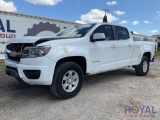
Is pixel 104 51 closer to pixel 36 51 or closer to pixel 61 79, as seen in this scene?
pixel 61 79

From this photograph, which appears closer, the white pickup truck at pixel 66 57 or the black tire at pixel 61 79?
the white pickup truck at pixel 66 57

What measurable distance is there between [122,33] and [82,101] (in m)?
3.00

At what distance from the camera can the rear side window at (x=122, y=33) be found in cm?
602

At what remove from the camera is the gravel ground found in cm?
357

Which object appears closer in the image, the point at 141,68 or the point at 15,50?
the point at 15,50

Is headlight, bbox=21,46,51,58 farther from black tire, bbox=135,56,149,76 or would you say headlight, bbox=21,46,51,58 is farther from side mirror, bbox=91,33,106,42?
black tire, bbox=135,56,149,76

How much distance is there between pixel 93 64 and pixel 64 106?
144cm

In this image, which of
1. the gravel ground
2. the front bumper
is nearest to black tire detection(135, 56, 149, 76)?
the gravel ground

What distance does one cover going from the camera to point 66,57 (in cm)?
427

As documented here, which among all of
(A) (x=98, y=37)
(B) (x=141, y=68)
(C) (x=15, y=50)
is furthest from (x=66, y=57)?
(B) (x=141, y=68)

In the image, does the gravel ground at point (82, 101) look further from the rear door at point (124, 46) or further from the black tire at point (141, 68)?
the black tire at point (141, 68)

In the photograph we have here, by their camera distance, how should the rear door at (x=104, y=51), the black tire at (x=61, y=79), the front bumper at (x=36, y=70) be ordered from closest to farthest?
the front bumper at (x=36, y=70) → the black tire at (x=61, y=79) → the rear door at (x=104, y=51)

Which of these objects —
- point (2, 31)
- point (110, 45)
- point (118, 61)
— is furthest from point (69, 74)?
point (2, 31)

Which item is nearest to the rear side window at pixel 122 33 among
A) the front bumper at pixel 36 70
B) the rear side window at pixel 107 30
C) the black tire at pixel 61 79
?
the rear side window at pixel 107 30
